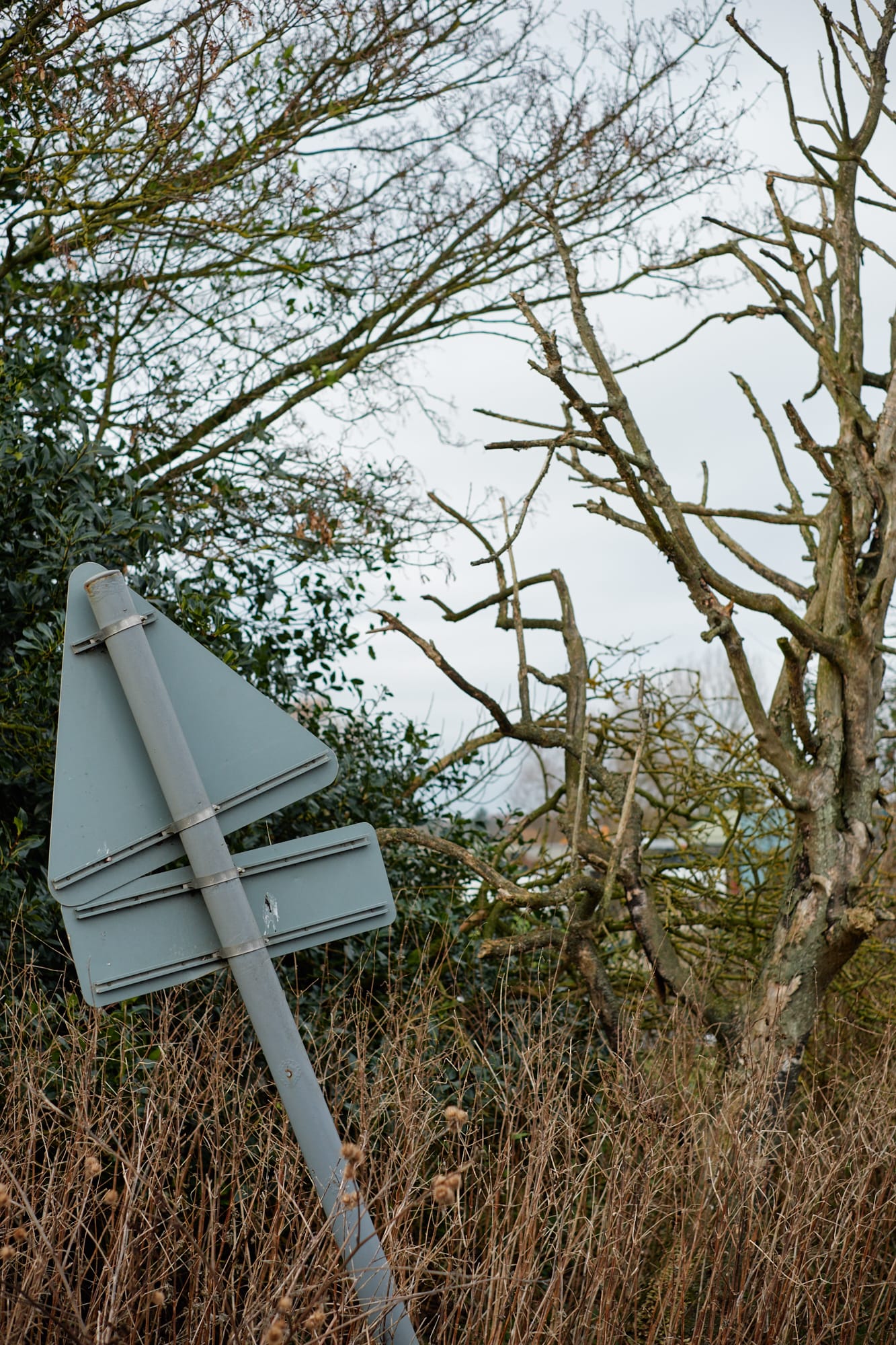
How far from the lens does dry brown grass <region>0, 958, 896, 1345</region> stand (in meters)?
2.46

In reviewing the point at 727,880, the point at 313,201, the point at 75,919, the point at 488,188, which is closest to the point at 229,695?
the point at 75,919

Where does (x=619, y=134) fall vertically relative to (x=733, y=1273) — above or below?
above

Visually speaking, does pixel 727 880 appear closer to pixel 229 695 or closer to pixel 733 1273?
pixel 733 1273

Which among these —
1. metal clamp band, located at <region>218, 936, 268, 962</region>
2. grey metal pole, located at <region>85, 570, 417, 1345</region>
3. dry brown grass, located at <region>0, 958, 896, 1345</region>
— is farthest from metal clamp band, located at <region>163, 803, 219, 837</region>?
dry brown grass, located at <region>0, 958, 896, 1345</region>

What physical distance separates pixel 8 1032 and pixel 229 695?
1.92 m

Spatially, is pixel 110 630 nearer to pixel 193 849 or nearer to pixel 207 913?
pixel 193 849

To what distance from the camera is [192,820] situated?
2.14 meters

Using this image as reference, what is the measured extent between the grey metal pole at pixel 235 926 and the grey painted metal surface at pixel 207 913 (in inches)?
1.9

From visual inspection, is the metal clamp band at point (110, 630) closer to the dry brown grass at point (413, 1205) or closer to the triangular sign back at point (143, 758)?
the triangular sign back at point (143, 758)

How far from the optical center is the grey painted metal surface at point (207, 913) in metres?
2.09

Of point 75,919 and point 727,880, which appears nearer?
point 75,919

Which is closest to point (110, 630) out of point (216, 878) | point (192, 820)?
point (192, 820)

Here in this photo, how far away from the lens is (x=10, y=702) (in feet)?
12.6

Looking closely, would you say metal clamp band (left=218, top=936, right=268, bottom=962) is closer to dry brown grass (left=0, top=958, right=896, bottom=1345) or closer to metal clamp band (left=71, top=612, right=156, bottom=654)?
dry brown grass (left=0, top=958, right=896, bottom=1345)
